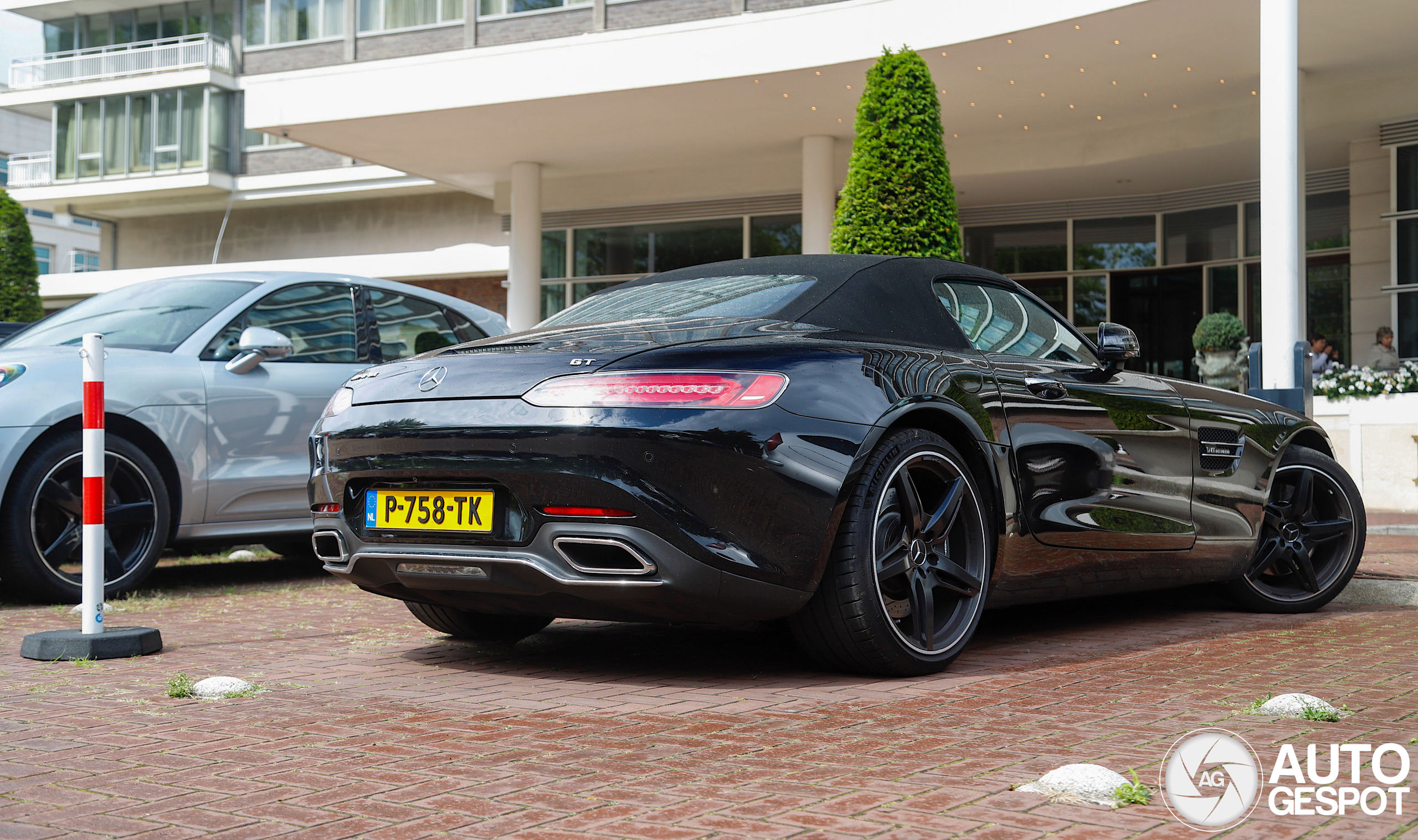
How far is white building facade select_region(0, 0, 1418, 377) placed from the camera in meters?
13.7

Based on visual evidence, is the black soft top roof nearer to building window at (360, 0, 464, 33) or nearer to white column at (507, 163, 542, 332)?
white column at (507, 163, 542, 332)

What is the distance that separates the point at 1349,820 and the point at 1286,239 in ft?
28.4

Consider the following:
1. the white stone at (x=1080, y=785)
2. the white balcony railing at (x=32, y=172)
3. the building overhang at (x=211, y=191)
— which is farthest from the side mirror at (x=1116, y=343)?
the white balcony railing at (x=32, y=172)

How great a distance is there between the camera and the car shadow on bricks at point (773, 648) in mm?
4105

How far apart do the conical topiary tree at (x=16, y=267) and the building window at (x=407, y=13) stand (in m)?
8.90

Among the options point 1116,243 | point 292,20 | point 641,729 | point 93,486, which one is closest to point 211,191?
point 292,20

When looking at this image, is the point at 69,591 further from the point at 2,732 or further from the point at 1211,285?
the point at 1211,285

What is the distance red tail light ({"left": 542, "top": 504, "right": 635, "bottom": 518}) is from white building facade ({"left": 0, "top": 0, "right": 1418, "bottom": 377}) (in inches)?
309

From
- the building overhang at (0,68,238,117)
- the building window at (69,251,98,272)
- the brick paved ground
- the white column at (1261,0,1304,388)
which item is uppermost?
the building overhang at (0,68,238,117)

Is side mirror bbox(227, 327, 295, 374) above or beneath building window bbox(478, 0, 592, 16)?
beneath

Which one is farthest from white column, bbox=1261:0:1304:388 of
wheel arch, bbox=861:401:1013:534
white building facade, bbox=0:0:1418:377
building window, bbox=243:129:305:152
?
building window, bbox=243:129:305:152

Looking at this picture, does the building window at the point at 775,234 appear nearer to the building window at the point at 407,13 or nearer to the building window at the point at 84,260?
the building window at the point at 407,13

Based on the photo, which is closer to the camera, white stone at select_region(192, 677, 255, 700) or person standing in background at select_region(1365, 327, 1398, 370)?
white stone at select_region(192, 677, 255, 700)

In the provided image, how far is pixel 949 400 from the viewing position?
4133mm
